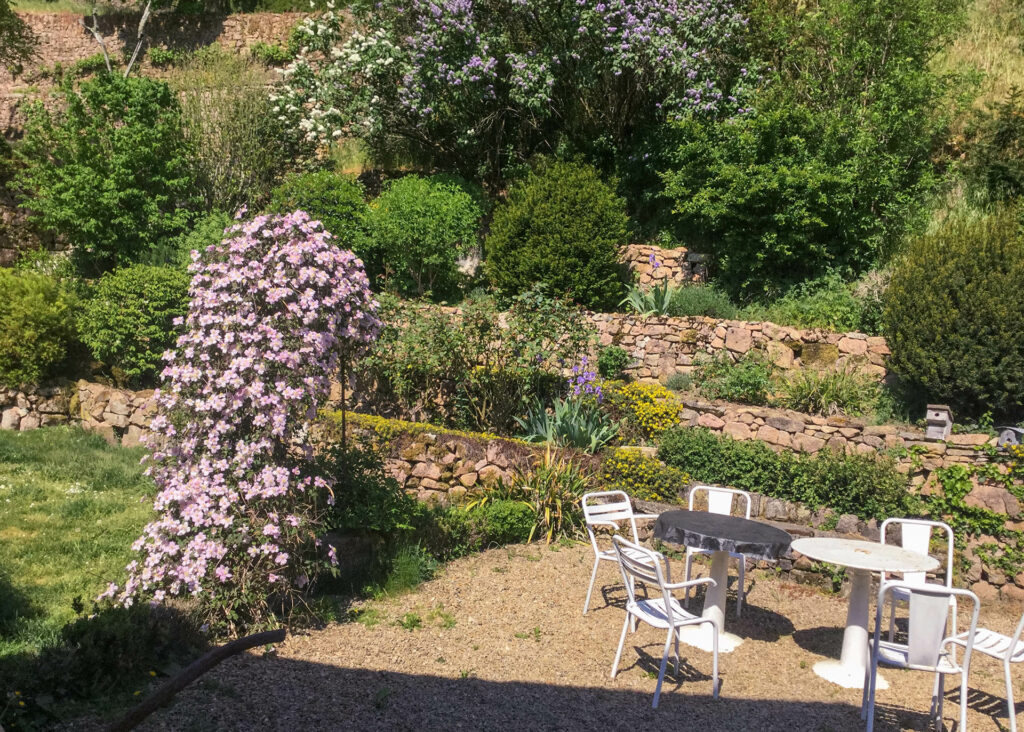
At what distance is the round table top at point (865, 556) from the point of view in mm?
4180

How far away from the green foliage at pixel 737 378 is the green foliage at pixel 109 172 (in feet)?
25.3

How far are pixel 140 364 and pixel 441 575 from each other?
216 inches

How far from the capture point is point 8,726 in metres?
3.06

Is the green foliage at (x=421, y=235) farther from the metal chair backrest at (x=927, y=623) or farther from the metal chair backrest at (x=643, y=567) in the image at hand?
the metal chair backrest at (x=927, y=623)

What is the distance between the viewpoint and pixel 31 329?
863 cm

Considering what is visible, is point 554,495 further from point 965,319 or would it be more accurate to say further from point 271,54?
point 271,54

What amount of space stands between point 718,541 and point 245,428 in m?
2.98

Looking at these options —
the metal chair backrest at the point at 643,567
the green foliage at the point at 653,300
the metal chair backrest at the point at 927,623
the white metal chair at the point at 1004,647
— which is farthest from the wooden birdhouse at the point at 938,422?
the metal chair backrest at the point at 643,567

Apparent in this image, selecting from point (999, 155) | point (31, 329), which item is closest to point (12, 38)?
point (31, 329)

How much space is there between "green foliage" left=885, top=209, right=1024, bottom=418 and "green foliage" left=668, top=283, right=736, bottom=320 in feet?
7.76

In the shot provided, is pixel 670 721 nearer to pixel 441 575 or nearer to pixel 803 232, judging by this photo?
pixel 441 575

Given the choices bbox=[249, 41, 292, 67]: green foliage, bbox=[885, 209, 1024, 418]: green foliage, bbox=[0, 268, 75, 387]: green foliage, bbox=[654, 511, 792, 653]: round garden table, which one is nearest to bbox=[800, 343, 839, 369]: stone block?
bbox=[885, 209, 1024, 418]: green foliage

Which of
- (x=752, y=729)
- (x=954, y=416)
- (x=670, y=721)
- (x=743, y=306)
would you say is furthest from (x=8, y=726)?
(x=743, y=306)

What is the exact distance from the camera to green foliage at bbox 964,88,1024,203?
10.3 metres
